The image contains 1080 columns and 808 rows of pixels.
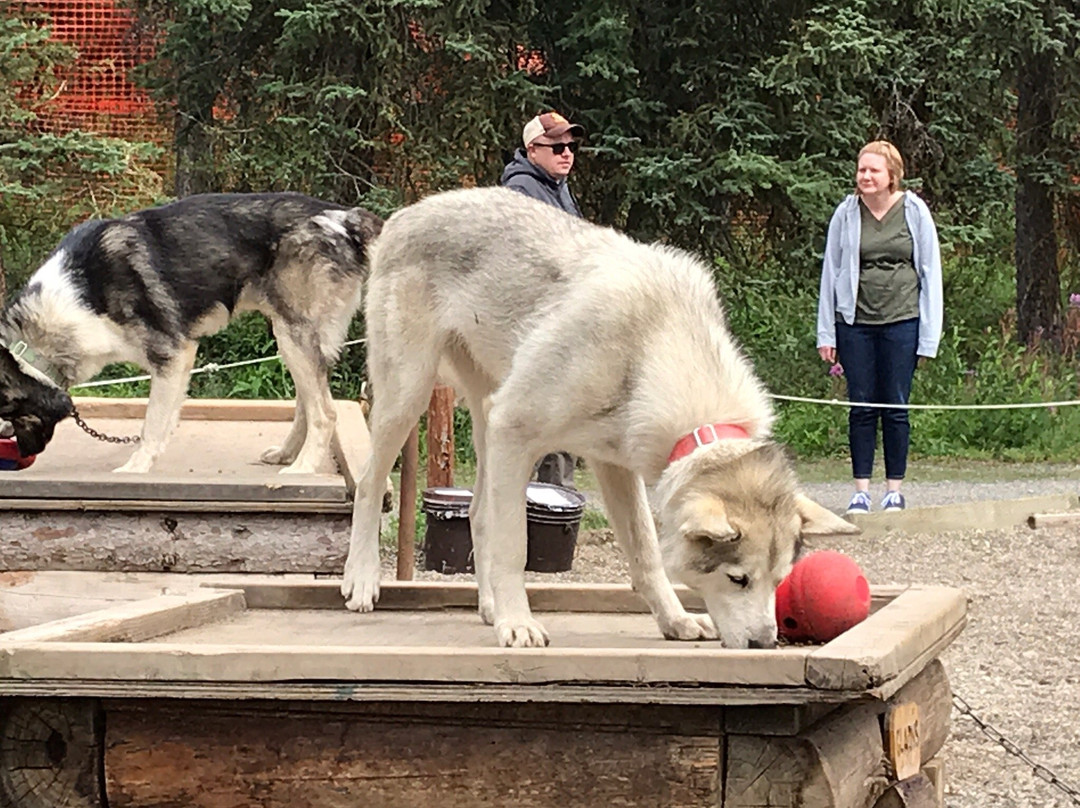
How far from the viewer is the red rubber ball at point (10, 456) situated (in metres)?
7.31

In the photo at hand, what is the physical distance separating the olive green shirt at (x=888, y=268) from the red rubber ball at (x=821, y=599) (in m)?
5.25

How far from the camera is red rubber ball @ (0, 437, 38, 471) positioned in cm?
731

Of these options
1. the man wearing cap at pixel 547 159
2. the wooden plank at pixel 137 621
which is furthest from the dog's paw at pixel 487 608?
the man wearing cap at pixel 547 159

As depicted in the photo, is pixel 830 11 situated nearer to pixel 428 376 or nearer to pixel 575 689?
pixel 428 376

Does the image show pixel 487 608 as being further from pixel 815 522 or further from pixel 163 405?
pixel 163 405

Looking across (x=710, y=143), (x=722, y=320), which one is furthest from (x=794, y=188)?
(x=722, y=320)

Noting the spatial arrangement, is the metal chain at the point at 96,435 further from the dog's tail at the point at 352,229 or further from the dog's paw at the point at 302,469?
the dog's tail at the point at 352,229

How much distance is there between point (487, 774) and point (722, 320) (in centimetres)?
152

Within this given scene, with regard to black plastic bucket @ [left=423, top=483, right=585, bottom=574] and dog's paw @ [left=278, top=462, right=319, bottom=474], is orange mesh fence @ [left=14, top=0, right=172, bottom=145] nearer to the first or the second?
black plastic bucket @ [left=423, top=483, right=585, bottom=574]

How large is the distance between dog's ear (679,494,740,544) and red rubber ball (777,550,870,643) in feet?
1.78

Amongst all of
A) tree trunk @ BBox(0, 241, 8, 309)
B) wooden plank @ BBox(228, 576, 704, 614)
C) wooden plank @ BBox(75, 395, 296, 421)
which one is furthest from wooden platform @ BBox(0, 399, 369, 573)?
tree trunk @ BBox(0, 241, 8, 309)

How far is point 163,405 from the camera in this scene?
7.49m

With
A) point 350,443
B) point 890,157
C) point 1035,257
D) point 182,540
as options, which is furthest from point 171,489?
point 1035,257

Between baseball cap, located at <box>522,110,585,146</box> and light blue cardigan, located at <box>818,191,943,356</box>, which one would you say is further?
light blue cardigan, located at <box>818,191,943,356</box>
